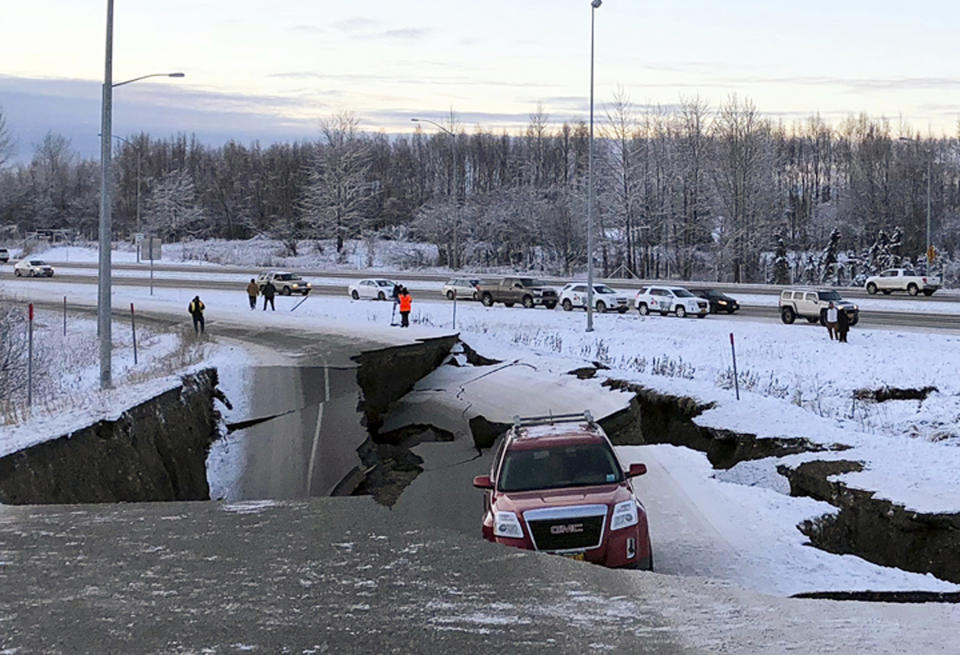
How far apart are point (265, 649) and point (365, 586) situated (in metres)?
1.65

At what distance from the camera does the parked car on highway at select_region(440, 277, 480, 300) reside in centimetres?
5266

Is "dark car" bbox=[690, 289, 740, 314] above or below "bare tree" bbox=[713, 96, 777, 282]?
below

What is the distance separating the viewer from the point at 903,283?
181 feet

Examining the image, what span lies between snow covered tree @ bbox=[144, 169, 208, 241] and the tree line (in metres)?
0.24

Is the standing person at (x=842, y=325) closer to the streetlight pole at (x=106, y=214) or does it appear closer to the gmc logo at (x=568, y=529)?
the streetlight pole at (x=106, y=214)

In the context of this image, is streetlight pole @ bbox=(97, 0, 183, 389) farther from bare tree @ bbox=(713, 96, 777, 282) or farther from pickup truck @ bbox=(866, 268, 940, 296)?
bare tree @ bbox=(713, 96, 777, 282)

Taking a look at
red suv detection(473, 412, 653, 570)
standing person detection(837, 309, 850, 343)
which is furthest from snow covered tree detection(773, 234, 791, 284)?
red suv detection(473, 412, 653, 570)

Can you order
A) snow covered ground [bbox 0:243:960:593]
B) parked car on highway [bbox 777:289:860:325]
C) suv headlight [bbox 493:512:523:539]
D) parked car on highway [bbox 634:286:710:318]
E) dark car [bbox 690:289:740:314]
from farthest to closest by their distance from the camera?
dark car [bbox 690:289:740:314]
parked car on highway [bbox 634:286:710:318]
parked car on highway [bbox 777:289:860:325]
snow covered ground [bbox 0:243:960:593]
suv headlight [bbox 493:512:523:539]

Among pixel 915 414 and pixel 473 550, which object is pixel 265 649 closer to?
pixel 473 550

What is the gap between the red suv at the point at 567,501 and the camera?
→ 9844 millimetres

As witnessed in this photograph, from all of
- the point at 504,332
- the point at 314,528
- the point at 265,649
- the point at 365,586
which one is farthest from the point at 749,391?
the point at 265,649

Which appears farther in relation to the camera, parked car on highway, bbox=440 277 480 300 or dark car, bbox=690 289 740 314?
parked car on highway, bbox=440 277 480 300

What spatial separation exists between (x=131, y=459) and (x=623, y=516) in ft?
32.3

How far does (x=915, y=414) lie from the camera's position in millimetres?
26344
